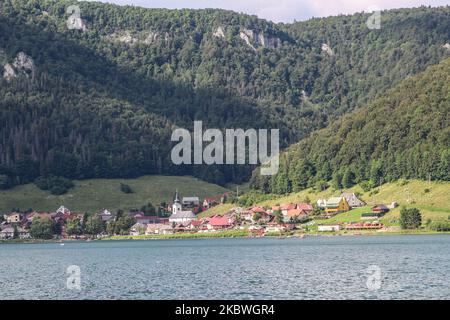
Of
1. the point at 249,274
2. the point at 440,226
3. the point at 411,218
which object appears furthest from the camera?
the point at 411,218

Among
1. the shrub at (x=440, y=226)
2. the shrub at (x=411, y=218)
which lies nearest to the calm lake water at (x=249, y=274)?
the shrub at (x=440, y=226)

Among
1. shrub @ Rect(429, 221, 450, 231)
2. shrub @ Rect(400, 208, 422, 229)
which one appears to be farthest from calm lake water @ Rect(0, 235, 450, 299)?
shrub @ Rect(400, 208, 422, 229)

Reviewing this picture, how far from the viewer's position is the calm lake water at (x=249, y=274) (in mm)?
83000

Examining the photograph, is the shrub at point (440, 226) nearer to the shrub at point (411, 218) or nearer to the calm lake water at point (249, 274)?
the shrub at point (411, 218)

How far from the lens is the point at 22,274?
114m

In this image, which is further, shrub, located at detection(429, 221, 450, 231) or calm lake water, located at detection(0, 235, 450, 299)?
shrub, located at detection(429, 221, 450, 231)

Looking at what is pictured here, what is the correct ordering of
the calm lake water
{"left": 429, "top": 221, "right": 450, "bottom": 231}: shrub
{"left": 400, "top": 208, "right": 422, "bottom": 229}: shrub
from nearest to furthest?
the calm lake water → {"left": 429, "top": 221, "right": 450, "bottom": 231}: shrub → {"left": 400, "top": 208, "right": 422, "bottom": 229}: shrub

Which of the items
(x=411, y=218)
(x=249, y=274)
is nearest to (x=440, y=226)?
(x=411, y=218)

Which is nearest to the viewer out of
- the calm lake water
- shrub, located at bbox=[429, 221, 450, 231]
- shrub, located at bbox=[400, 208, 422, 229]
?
the calm lake water

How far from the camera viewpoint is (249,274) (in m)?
102

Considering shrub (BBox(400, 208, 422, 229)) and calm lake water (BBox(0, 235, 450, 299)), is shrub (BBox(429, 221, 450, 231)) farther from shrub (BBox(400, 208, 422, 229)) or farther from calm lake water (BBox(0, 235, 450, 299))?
calm lake water (BBox(0, 235, 450, 299))

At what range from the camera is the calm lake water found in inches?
3268

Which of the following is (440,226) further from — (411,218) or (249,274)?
(249,274)
